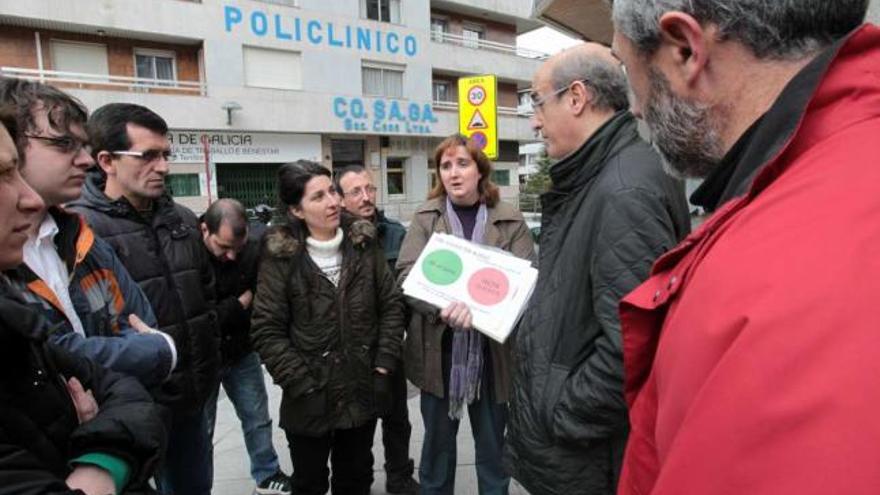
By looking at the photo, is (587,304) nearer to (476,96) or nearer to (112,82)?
(476,96)

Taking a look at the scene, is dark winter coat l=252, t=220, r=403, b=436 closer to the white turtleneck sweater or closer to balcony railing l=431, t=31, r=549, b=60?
the white turtleneck sweater

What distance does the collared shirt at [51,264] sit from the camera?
1710mm

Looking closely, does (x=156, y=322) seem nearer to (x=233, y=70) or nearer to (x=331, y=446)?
(x=331, y=446)

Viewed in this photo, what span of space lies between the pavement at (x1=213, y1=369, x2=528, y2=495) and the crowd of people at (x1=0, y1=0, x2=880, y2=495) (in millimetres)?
266

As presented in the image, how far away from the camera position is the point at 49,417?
1172mm

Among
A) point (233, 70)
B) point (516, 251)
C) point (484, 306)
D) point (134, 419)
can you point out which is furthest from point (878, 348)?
point (233, 70)

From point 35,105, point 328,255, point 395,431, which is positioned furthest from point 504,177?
point 35,105

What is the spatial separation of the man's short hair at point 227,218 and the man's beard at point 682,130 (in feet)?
8.65

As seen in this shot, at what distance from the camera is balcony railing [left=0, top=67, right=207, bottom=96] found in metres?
16.1

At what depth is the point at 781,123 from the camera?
0.75m

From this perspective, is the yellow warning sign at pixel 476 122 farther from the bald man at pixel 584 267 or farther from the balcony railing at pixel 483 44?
the balcony railing at pixel 483 44

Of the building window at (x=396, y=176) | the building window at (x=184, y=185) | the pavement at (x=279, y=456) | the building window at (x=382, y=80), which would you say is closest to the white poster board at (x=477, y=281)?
the pavement at (x=279, y=456)

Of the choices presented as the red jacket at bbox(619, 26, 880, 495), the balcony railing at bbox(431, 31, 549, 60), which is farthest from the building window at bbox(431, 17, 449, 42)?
the red jacket at bbox(619, 26, 880, 495)

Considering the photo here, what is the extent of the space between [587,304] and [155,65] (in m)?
20.9
